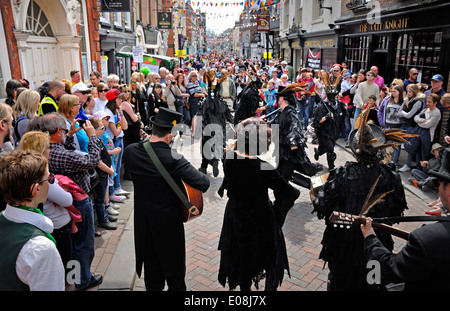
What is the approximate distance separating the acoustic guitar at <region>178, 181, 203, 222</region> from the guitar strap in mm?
18

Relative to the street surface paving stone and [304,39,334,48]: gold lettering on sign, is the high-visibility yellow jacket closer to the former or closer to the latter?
the street surface paving stone

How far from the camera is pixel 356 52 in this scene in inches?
591

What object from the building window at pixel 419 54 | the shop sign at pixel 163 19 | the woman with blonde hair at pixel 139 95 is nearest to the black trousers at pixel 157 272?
the woman with blonde hair at pixel 139 95

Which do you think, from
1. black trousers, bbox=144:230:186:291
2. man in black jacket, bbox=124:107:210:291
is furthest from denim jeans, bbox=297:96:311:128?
black trousers, bbox=144:230:186:291

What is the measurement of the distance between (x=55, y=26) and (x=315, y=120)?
389 inches

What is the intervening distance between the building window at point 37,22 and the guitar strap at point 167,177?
31.6ft

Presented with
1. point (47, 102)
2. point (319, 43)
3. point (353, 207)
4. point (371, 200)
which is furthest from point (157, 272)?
point (319, 43)

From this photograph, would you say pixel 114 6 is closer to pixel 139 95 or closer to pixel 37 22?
pixel 37 22

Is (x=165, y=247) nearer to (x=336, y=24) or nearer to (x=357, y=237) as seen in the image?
(x=357, y=237)

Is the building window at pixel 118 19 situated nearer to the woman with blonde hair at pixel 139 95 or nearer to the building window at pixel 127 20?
the building window at pixel 127 20

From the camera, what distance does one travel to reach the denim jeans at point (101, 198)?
4.82m

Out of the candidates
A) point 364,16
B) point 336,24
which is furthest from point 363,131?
point 336,24

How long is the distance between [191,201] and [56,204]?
124 cm

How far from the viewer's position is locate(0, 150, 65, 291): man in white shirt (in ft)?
5.84
